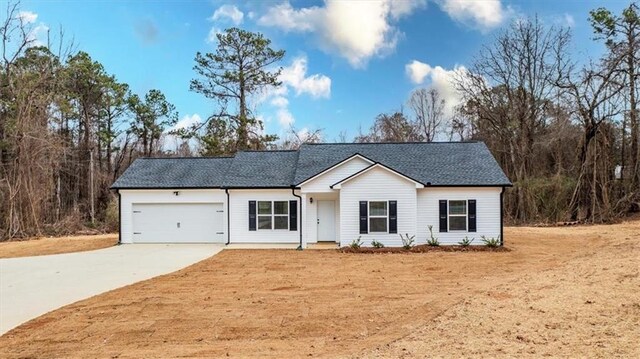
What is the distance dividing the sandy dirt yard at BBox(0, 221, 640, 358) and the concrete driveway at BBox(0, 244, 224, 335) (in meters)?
0.70

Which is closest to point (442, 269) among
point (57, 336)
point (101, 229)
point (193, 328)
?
point (193, 328)

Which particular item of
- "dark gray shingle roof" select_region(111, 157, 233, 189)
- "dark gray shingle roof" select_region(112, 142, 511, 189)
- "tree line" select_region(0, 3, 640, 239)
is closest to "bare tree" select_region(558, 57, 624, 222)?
"tree line" select_region(0, 3, 640, 239)

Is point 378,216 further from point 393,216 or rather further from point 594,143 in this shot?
point 594,143

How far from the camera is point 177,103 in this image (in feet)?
121

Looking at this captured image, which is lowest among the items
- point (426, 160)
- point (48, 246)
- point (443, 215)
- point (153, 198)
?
point (48, 246)

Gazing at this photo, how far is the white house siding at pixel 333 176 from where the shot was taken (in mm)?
17344

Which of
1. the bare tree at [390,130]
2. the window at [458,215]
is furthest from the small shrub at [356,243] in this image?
the bare tree at [390,130]

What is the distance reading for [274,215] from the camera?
60.1ft

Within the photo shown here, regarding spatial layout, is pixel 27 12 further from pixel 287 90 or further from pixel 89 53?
pixel 287 90

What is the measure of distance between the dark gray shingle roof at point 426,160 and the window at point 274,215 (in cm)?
129

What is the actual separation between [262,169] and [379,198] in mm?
5840

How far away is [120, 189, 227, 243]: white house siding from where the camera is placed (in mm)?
19172

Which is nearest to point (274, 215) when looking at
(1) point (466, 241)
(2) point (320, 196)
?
(2) point (320, 196)

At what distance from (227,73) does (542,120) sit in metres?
23.4
